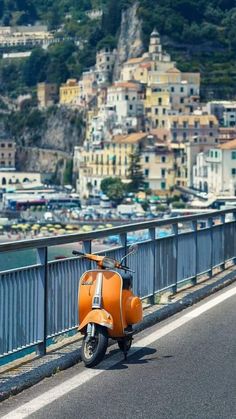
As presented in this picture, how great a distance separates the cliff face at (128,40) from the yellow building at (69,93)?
5.08m

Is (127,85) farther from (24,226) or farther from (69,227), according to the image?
(69,227)

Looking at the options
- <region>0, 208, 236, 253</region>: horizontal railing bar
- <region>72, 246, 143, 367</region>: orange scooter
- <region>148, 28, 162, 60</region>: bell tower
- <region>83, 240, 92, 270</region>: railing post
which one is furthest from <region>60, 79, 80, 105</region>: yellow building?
<region>72, 246, 143, 367</region>: orange scooter

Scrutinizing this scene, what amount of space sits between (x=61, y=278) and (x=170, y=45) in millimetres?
149611

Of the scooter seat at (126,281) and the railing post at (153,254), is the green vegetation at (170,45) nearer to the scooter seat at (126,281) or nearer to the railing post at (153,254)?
the railing post at (153,254)

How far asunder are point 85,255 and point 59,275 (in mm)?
383

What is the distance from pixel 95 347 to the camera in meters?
8.45

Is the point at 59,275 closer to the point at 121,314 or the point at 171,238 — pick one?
the point at 121,314

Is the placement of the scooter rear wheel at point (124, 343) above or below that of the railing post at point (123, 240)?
below

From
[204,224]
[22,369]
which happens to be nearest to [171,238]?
[204,224]

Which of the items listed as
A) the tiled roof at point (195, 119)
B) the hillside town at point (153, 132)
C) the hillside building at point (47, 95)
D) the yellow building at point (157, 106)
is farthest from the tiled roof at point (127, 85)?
the hillside building at point (47, 95)

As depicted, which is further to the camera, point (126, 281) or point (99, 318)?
point (126, 281)

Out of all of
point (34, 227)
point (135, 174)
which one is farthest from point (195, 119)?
point (34, 227)

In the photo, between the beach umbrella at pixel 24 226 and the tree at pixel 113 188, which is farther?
the tree at pixel 113 188

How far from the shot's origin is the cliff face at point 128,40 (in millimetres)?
162875
